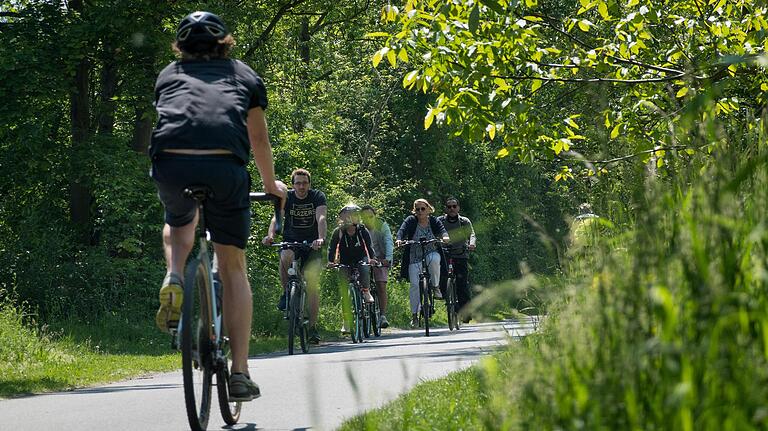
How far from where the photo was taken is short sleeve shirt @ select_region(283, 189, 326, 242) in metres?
15.2

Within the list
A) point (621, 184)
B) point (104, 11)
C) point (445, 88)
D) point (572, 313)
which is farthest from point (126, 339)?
point (572, 313)

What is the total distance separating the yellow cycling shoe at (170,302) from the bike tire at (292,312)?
9166 millimetres

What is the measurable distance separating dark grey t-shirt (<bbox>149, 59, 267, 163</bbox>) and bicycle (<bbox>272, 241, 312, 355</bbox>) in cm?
895


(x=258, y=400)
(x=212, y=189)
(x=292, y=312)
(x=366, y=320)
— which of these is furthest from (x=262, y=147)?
(x=366, y=320)

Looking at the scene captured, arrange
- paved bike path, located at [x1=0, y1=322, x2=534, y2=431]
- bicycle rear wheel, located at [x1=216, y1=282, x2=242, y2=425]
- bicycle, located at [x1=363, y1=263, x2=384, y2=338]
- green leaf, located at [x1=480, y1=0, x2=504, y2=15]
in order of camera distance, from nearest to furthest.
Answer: bicycle rear wheel, located at [x1=216, y1=282, x2=242, y2=425] → paved bike path, located at [x1=0, y1=322, x2=534, y2=431] → green leaf, located at [x1=480, y1=0, x2=504, y2=15] → bicycle, located at [x1=363, y1=263, x2=384, y2=338]

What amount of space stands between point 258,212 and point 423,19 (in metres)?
15.7

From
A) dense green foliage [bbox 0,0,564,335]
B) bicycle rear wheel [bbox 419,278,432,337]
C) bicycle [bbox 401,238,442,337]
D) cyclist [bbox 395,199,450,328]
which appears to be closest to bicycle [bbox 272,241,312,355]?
dense green foliage [bbox 0,0,564,335]

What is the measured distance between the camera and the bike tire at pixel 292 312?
15.0 meters

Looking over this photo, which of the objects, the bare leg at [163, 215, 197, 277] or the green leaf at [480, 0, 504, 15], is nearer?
the bare leg at [163, 215, 197, 277]

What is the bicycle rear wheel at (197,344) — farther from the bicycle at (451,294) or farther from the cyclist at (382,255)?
the bicycle at (451,294)

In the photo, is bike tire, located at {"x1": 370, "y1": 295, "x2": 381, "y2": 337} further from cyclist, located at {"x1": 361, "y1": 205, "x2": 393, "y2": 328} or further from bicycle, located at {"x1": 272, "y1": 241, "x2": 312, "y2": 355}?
bicycle, located at {"x1": 272, "y1": 241, "x2": 312, "y2": 355}

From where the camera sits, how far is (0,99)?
1945cm

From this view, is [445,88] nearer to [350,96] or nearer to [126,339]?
[126,339]

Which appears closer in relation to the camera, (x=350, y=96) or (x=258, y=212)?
(x=258, y=212)
